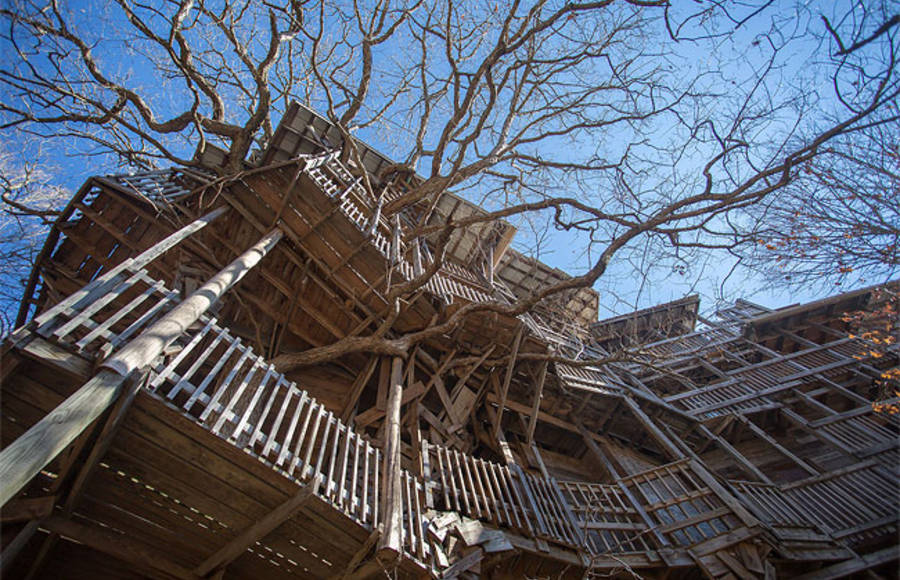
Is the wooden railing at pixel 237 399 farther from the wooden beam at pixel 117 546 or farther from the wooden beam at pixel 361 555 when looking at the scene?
the wooden beam at pixel 117 546

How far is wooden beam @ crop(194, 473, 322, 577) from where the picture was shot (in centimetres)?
406

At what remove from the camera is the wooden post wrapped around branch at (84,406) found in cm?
238

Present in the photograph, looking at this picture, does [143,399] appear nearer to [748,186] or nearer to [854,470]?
[748,186]

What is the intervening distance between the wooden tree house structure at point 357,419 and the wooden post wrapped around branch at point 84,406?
2cm

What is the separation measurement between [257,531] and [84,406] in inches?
86.6

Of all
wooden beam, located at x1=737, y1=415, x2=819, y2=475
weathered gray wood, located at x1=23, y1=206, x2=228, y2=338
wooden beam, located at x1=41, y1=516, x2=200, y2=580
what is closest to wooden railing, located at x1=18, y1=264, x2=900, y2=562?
weathered gray wood, located at x1=23, y1=206, x2=228, y2=338

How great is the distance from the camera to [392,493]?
15.9ft

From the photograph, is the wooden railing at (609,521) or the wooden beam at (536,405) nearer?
the wooden railing at (609,521)

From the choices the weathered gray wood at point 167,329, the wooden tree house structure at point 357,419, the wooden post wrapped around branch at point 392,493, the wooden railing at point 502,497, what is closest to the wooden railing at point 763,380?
the wooden tree house structure at point 357,419

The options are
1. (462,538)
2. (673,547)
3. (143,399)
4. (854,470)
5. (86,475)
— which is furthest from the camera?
(854,470)

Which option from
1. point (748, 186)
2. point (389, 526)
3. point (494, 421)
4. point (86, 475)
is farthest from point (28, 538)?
point (748, 186)

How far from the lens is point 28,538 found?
3.78 metres

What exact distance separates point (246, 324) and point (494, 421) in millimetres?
6069

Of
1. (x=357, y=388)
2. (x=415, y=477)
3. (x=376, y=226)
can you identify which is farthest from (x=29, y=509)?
(x=376, y=226)
